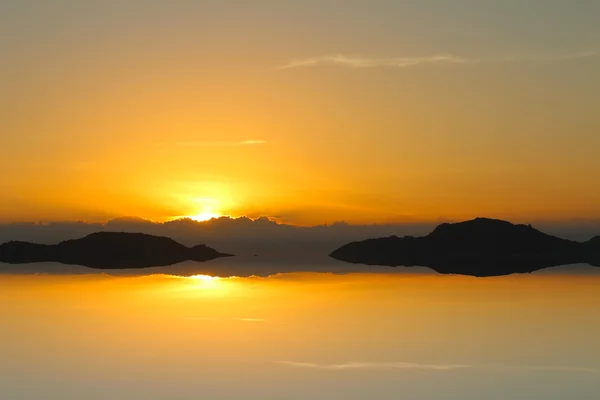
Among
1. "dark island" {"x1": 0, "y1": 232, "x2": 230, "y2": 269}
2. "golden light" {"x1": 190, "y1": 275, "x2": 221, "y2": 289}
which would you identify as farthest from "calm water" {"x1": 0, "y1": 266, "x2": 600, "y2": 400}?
"dark island" {"x1": 0, "y1": 232, "x2": 230, "y2": 269}

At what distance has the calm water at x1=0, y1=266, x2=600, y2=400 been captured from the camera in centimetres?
1523

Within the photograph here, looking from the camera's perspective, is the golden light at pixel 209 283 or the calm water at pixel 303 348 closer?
the calm water at pixel 303 348

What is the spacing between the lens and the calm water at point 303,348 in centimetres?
1523

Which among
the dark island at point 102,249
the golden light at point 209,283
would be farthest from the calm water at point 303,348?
the dark island at point 102,249

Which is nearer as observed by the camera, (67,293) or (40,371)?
(40,371)

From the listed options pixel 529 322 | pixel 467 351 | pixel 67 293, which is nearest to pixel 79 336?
pixel 467 351

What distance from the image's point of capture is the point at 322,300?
108 ft

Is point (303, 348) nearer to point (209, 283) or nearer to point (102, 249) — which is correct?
point (209, 283)

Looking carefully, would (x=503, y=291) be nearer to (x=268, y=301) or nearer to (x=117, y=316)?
(x=268, y=301)

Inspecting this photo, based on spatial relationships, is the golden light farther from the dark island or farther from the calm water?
the dark island

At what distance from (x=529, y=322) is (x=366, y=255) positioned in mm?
171622

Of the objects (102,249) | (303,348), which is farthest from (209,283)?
(102,249)

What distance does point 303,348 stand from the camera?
64.6 feet

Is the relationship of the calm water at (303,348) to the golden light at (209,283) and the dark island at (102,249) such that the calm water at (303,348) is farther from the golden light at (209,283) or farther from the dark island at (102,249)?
the dark island at (102,249)
